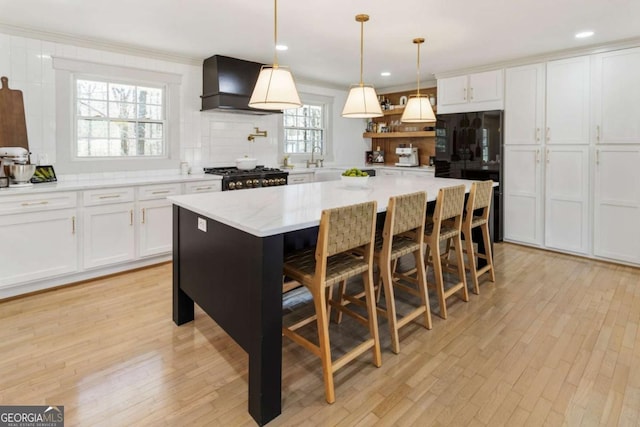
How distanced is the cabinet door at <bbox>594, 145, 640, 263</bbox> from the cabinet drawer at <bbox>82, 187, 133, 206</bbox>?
4997mm

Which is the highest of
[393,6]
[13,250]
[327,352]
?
[393,6]

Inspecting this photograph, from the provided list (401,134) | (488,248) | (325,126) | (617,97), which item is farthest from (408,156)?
(488,248)

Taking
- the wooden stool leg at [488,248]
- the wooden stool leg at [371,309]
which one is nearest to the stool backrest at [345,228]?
the wooden stool leg at [371,309]

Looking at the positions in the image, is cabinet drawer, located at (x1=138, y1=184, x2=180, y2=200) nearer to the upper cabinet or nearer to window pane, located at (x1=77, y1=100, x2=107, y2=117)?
window pane, located at (x1=77, y1=100, x2=107, y2=117)

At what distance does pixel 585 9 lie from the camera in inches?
121

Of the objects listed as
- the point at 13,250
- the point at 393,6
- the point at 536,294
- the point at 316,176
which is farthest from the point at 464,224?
the point at 13,250

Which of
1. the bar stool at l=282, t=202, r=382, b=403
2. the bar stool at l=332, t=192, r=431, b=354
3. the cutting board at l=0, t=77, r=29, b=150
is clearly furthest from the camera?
the cutting board at l=0, t=77, r=29, b=150

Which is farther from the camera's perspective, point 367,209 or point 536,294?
point 536,294

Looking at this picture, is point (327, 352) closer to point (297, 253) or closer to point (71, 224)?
point (297, 253)

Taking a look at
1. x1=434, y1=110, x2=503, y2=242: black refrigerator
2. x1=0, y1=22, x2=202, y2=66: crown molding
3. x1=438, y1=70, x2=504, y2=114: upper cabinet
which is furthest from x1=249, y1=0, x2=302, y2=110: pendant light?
x1=438, y1=70, x2=504, y2=114: upper cabinet

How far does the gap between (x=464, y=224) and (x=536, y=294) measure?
2.81 feet

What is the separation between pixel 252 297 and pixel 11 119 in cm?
329

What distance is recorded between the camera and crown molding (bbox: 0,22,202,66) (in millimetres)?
3473

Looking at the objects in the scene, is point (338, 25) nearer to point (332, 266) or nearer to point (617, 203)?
point (332, 266)
